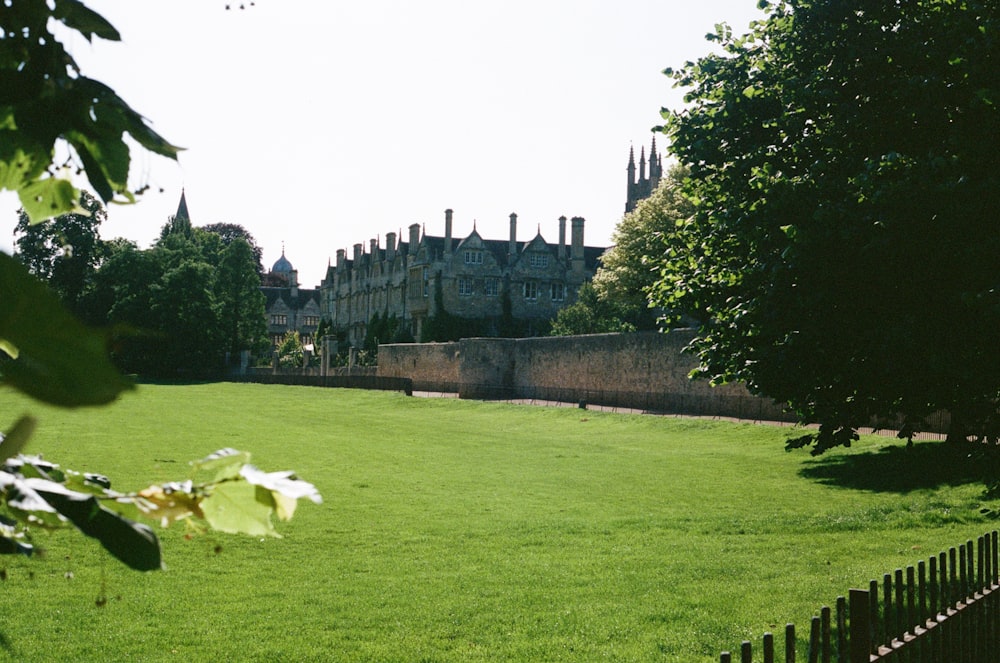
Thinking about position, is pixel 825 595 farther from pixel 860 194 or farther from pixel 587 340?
pixel 587 340

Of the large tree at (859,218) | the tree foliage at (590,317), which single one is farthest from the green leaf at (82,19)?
the tree foliage at (590,317)

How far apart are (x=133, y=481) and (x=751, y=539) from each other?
1197cm

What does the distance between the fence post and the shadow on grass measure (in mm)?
13924

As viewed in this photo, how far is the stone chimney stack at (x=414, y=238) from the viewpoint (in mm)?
79562

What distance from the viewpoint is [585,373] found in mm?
48156

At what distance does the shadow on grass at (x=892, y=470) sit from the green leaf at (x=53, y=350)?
18.9 metres

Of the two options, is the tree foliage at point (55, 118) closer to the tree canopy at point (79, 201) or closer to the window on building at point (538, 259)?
the tree canopy at point (79, 201)

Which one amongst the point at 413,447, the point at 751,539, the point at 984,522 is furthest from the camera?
the point at 413,447

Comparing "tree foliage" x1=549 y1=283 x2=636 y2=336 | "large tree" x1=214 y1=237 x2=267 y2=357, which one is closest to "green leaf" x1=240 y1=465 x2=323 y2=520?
"tree foliage" x1=549 y1=283 x2=636 y2=336

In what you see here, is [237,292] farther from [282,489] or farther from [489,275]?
[282,489]

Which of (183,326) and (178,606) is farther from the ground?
(183,326)

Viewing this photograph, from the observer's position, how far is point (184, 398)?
49.3 metres

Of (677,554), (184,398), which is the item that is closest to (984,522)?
(677,554)

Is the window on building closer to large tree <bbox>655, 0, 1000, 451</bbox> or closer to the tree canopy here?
large tree <bbox>655, 0, 1000, 451</bbox>
